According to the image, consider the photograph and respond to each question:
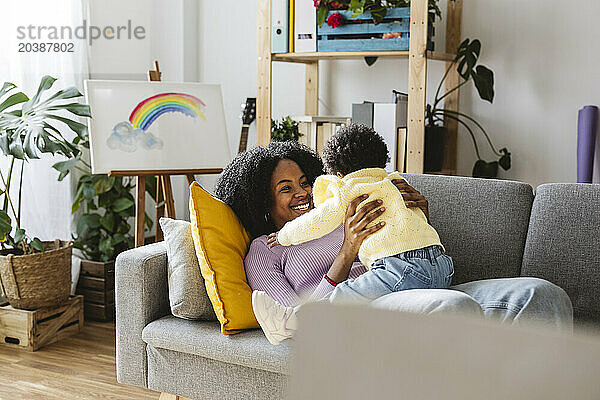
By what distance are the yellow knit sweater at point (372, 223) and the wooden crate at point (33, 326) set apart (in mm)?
1613

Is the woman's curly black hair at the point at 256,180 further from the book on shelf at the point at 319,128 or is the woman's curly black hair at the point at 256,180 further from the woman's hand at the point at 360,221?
the book on shelf at the point at 319,128

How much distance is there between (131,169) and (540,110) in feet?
6.09

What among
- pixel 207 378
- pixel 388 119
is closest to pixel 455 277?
pixel 207 378

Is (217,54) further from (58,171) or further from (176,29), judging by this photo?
(58,171)

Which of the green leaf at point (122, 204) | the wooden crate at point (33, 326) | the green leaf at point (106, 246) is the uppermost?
the green leaf at point (122, 204)

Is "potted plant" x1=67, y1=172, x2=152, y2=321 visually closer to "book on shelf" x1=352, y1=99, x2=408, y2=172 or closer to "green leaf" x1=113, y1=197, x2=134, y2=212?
"green leaf" x1=113, y1=197, x2=134, y2=212

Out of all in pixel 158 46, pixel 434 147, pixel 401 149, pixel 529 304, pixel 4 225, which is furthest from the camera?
pixel 158 46

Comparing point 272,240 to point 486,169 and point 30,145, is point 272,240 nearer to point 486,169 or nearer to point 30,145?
point 30,145

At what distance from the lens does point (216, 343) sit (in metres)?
2.01

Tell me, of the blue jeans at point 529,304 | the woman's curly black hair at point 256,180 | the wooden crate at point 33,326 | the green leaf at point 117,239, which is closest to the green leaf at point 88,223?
the green leaf at point 117,239

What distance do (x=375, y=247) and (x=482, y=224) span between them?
493 mm

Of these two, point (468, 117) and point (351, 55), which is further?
point (468, 117)

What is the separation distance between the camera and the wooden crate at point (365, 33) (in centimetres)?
306

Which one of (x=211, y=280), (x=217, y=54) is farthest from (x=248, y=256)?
(x=217, y=54)
